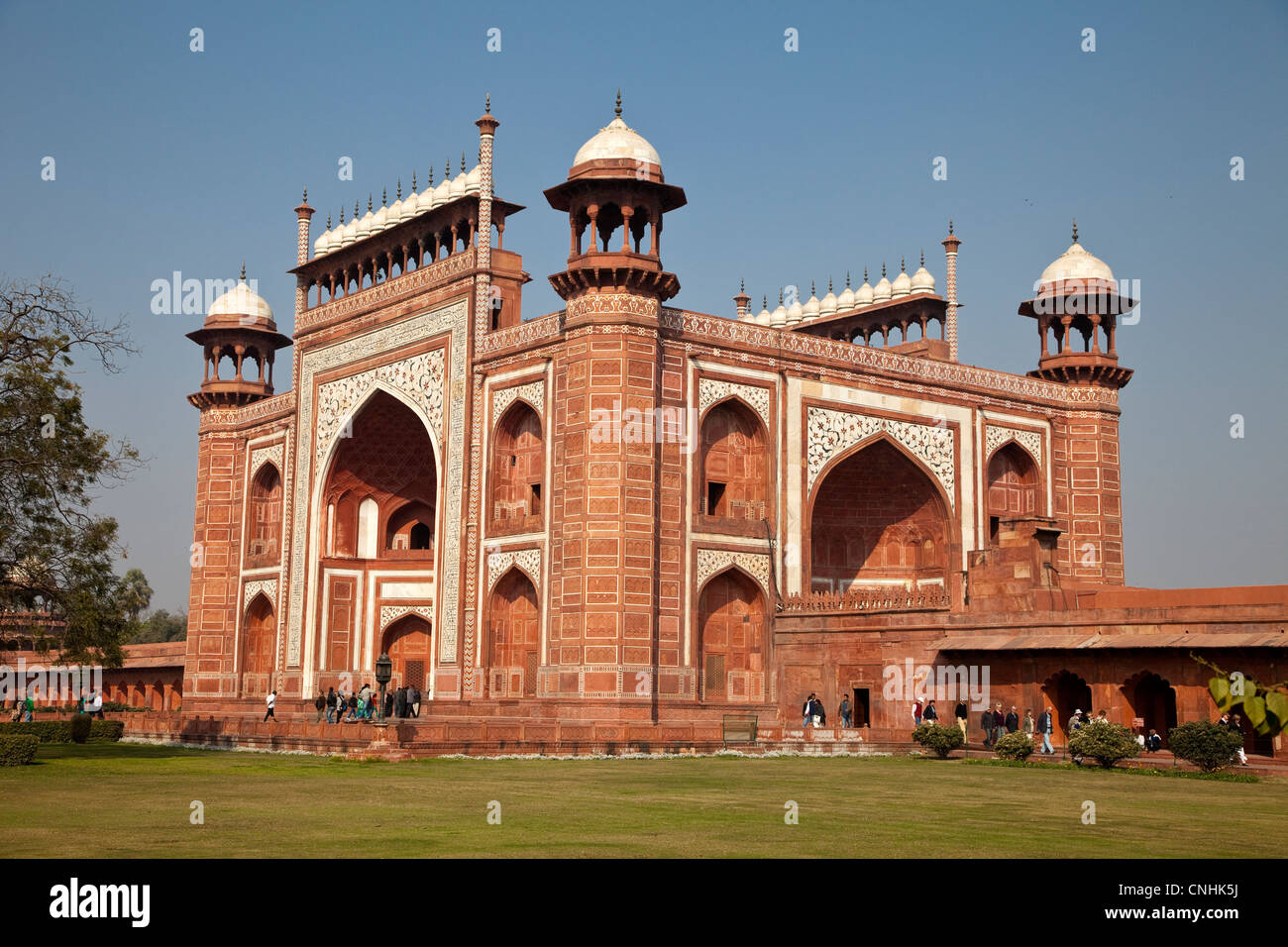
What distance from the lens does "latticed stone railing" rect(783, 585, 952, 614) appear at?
27.9 metres

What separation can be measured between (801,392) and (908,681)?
733 centimetres

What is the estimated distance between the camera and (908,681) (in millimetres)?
27531

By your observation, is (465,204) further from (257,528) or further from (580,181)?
(257,528)

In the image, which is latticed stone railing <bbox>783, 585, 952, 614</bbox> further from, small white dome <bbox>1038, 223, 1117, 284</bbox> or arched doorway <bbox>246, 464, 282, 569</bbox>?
arched doorway <bbox>246, 464, 282, 569</bbox>

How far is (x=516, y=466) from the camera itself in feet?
103

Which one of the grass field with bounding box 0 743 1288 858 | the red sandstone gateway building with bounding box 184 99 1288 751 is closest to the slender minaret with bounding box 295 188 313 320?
the red sandstone gateway building with bounding box 184 99 1288 751

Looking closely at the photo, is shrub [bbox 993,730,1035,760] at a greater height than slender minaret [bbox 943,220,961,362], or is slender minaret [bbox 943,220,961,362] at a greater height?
slender minaret [bbox 943,220,961,362]

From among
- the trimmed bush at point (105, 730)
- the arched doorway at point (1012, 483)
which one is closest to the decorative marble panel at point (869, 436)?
the arched doorway at point (1012, 483)

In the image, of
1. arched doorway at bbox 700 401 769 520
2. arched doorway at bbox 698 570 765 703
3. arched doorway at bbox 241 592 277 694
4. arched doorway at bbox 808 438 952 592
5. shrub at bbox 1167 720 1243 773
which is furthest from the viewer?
arched doorway at bbox 241 592 277 694

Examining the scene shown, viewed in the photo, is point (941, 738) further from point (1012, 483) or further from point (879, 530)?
point (1012, 483)

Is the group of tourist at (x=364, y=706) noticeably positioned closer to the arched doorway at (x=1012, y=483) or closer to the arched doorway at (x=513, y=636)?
the arched doorway at (x=513, y=636)

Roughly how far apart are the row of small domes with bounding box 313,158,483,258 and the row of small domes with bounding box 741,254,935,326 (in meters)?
10.1

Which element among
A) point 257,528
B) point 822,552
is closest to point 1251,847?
point 822,552

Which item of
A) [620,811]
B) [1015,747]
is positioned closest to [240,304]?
[1015,747]
